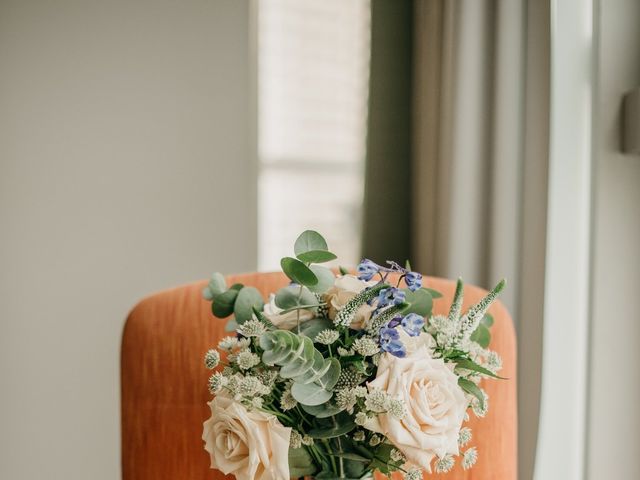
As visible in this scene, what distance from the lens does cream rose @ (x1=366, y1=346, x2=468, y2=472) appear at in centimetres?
55

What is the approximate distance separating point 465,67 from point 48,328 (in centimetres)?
120

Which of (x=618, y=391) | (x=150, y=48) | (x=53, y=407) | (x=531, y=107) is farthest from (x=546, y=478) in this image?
(x=150, y=48)

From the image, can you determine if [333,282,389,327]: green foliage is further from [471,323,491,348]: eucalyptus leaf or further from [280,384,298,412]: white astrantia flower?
[471,323,491,348]: eucalyptus leaf

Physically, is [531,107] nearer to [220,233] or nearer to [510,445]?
[510,445]

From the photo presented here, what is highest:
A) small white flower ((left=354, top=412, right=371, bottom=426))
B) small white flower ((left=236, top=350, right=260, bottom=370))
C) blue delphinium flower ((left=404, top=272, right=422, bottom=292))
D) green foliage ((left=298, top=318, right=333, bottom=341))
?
blue delphinium flower ((left=404, top=272, right=422, bottom=292))

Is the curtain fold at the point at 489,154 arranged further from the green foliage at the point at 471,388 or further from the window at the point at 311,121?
the green foliage at the point at 471,388

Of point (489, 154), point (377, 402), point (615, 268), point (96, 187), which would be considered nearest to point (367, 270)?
point (377, 402)

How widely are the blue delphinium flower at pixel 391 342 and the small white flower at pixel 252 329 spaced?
119 mm

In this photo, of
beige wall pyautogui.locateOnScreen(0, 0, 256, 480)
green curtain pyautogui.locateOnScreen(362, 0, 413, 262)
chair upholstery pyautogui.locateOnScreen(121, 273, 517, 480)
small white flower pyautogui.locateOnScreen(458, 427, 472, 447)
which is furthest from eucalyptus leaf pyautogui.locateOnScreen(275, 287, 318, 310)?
green curtain pyautogui.locateOnScreen(362, 0, 413, 262)

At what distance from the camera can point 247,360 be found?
586 mm

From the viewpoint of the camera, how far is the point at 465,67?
1.35 m

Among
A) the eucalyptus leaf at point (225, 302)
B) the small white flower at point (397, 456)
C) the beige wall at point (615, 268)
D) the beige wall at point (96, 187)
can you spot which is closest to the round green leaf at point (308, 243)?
the eucalyptus leaf at point (225, 302)

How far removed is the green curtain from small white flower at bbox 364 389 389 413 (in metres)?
1.31

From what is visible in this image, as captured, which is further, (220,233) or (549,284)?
(220,233)
